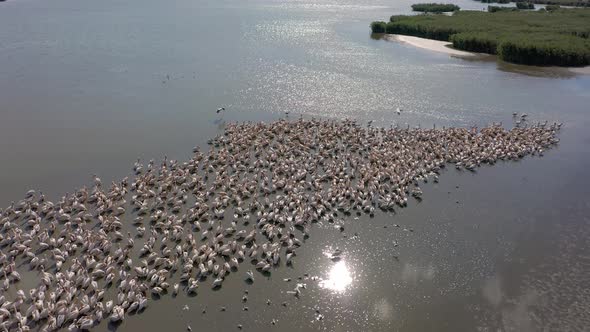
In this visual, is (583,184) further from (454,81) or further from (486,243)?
(454,81)

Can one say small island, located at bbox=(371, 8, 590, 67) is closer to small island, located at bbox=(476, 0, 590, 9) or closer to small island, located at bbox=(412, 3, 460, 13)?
small island, located at bbox=(412, 3, 460, 13)

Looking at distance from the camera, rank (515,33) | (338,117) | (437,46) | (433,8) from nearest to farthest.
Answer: (338,117)
(437,46)
(515,33)
(433,8)

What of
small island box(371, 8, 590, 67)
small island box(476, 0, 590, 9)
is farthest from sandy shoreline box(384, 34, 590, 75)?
small island box(476, 0, 590, 9)

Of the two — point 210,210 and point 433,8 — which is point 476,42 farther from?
point 210,210

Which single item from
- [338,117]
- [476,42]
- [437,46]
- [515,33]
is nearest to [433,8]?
[515,33]

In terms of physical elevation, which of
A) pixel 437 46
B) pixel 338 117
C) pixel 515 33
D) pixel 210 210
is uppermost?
pixel 515 33

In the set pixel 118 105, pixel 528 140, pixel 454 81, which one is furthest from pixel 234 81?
pixel 528 140
